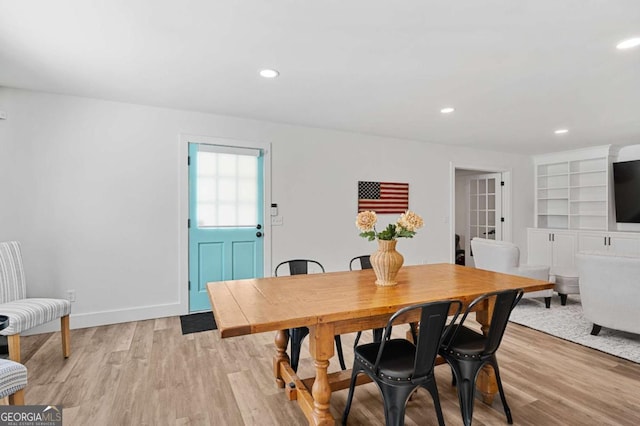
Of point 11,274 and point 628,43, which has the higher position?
point 628,43

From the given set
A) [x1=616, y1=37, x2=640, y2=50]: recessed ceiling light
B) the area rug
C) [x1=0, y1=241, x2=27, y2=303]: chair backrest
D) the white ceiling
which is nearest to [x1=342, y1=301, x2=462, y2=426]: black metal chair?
the white ceiling

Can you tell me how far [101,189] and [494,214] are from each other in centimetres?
666

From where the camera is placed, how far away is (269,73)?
2783mm

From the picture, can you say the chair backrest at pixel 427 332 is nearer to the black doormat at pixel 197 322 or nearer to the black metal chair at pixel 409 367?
the black metal chair at pixel 409 367

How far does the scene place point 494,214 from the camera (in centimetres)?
661

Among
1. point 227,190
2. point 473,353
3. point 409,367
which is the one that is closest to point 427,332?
point 409,367

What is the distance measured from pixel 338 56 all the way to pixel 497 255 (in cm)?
325

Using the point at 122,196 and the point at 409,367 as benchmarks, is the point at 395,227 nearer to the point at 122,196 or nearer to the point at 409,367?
the point at 409,367

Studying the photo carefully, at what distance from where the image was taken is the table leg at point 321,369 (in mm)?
1690

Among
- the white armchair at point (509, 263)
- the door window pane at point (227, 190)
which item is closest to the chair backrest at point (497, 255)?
Result: the white armchair at point (509, 263)

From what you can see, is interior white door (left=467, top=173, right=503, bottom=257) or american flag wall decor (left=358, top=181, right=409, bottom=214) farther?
interior white door (left=467, top=173, right=503, bottom=257)

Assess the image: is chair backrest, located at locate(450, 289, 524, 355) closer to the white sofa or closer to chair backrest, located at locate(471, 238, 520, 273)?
the white sofa

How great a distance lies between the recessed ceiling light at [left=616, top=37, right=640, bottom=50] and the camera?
7.14 feet

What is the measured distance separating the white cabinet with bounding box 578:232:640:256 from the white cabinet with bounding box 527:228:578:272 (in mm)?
148
